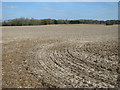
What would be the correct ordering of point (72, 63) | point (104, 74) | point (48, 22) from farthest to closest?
point (48, 22), point (72, 63), point (104, 74)

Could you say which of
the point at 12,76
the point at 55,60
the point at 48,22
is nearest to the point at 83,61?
the point at 55,60

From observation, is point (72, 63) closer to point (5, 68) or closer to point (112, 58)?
point (112, 58)

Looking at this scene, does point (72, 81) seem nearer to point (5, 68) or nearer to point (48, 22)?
point (5, 68)

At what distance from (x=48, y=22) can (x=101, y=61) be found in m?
58.4

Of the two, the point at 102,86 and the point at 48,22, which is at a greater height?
the point at 48,22

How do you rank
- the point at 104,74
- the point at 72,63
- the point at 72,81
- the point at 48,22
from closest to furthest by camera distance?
the point at 72,81 → the point at 104,74 → the point at 72,63 → the point at 48,22

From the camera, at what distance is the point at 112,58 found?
7043 mm

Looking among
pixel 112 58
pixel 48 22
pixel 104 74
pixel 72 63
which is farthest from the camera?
pixel 48 22

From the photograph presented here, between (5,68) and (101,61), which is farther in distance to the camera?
(101,61)

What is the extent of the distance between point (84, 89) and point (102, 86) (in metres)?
0.59

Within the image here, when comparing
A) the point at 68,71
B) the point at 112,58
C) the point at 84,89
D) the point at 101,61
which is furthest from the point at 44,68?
the point at 112,58

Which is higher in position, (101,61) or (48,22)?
(48,22)

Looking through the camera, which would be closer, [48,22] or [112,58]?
[112,58]

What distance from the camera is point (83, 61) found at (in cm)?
673
